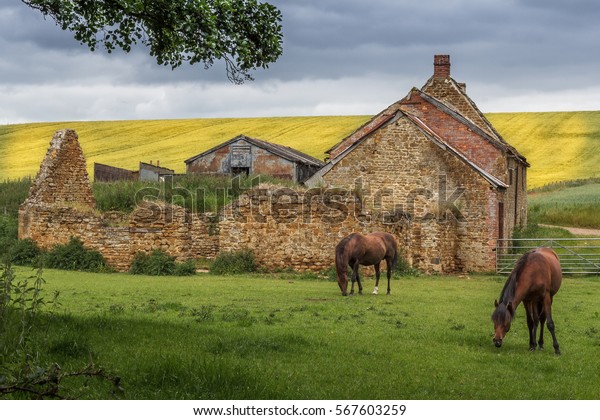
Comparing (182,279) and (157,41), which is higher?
(157,41)

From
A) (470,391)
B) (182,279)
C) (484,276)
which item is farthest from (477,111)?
(470,391)

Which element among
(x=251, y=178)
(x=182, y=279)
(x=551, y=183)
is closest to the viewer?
(x=182, y=279)

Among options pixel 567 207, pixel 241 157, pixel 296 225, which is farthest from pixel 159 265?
pixel 567 207

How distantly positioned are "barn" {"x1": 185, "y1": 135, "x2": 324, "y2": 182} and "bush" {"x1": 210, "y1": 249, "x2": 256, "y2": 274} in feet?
67.0

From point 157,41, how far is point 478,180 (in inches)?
833

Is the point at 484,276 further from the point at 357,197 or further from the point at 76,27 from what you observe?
the point at 76,27

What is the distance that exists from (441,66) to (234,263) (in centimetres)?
1651

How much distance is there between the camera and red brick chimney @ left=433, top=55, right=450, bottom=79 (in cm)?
4019

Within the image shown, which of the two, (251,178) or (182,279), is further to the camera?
(251,178)

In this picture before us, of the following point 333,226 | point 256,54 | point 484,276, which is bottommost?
point 484,276

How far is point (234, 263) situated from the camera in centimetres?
3031

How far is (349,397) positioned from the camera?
9328mm

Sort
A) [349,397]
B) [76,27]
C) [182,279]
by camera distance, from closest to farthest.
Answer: [349,397]
[76,27]
[182,279]

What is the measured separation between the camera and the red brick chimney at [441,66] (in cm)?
4019
